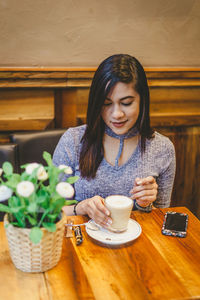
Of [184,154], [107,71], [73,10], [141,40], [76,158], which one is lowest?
[184,154]

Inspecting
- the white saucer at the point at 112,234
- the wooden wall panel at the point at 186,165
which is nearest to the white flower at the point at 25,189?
the white saucer at the point at 112,234

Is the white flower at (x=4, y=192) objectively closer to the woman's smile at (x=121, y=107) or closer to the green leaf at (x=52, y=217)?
the green leaf at (x=52, y=217)

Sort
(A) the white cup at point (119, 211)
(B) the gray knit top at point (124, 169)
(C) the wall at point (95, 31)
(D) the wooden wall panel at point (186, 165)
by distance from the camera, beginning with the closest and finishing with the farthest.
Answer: (A) the white cup at point (119, 211), (B) the gray knit top at point (124, 169), (C) the wall at point (95, 31), (D) the wooden wall panel at point (186, 165)

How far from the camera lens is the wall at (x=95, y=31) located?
1.84 metres

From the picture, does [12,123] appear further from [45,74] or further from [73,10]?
[73,10]

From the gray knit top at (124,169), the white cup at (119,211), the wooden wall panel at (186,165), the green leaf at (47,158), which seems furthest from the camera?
→ the wooden wall panel at (186,165)

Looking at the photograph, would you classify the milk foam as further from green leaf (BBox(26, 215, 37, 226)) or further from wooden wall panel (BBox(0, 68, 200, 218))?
wooden wall panel (BBox(0, 68, 200, 218))

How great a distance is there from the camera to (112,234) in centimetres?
Result: 111

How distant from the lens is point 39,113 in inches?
77.8

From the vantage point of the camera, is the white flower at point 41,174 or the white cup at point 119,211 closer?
the white flower at point 41,174

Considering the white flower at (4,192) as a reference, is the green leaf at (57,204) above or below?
below

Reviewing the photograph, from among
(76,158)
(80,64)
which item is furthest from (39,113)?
(76,158)

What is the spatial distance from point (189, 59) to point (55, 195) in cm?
161

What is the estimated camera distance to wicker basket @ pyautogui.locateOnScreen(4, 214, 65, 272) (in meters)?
0.87
